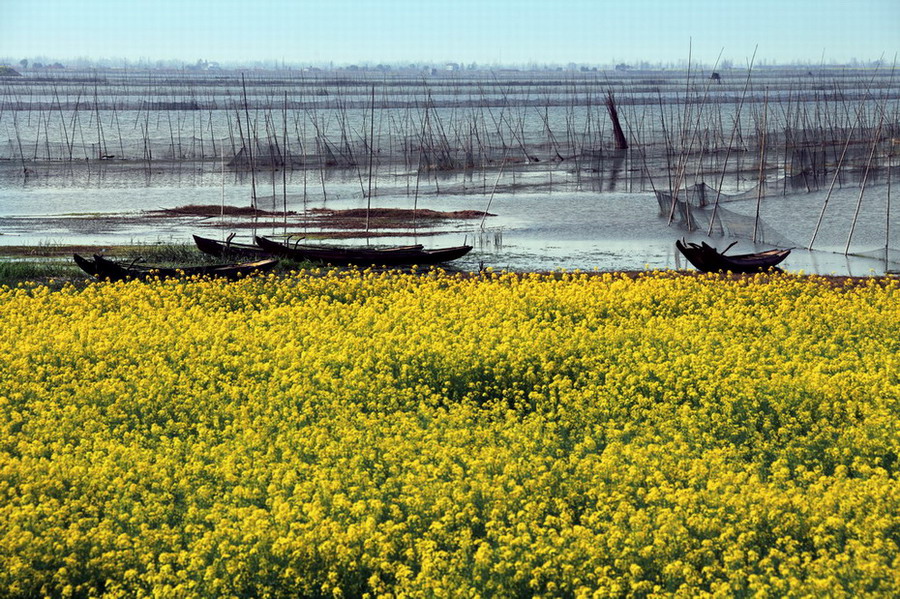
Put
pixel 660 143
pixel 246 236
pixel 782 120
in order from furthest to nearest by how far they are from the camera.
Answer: pixel 782 120 → pixel 660 143 → pixel 246 236

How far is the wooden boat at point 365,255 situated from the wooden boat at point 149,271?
2156 mm

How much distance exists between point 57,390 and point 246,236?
17362 mm

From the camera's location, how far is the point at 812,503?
855 cm

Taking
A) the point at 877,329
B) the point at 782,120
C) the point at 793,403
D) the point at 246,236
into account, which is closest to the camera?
the point at 793,403

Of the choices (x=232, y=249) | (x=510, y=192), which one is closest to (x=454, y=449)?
(x=232, y=249)

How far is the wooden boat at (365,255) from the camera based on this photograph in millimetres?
22234

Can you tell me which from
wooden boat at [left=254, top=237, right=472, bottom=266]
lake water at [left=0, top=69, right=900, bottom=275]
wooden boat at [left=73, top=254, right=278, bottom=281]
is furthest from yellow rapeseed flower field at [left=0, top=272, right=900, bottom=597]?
lake water at [left=0, top=69, right=900, bottom=275]

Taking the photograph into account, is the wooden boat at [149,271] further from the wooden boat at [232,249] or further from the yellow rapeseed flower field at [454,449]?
the yellow rapeseed flower field at [454,449]

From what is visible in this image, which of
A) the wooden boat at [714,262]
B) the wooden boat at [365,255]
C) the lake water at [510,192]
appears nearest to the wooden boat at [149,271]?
the wooden boat at [365,255]

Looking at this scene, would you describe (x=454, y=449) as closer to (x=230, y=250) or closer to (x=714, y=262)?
(x=714, y=262)

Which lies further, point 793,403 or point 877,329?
point 877,329

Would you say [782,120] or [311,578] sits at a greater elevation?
[782,120]

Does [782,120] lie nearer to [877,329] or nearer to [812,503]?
[877,329]

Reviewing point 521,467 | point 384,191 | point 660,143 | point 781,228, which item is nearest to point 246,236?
point 384,191
